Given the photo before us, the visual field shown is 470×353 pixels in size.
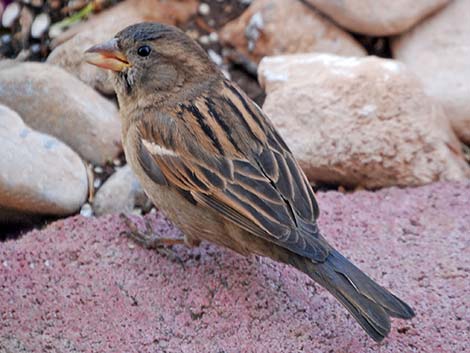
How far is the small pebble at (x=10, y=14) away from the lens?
491 centimetres

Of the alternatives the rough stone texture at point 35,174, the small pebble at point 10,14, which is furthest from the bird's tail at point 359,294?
the small pebble at point 10,14

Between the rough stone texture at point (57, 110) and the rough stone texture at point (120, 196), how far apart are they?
266 millimetres

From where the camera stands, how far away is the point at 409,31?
4.94 meters

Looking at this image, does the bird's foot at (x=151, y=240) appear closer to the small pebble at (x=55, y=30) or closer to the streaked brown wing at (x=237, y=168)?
the streaked brown wing at (x=237, y=168)

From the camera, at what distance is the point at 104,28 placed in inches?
190

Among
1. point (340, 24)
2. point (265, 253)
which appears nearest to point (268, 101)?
point (340, 24)

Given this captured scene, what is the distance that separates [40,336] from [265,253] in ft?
2.94

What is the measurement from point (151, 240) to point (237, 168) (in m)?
0.51

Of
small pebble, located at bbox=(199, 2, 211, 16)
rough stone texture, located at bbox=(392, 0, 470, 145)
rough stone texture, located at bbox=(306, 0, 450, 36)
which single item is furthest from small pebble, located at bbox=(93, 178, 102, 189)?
rough stone texture, located at bbox=(392, 0, 470, 145)

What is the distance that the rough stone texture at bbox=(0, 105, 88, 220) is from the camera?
3705 millimetres

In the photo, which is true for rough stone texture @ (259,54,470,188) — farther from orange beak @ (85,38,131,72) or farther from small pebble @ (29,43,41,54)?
small pebble @ (29,43,41,54)

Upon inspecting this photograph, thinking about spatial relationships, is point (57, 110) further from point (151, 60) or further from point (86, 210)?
point (151, 60)

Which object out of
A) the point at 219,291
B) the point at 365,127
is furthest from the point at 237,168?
the point at 365,127

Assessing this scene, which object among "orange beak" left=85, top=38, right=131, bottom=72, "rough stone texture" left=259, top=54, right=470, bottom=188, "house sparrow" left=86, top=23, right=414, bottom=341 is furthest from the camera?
"rough stone texture" left=259, top=54, right=470, bottom=188
